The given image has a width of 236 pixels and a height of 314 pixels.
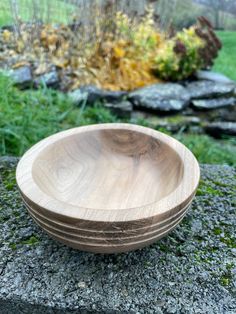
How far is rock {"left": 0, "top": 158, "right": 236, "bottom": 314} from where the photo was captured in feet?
2.62

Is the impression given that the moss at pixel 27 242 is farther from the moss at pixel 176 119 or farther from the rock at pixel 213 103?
the rock at pixel 213 103

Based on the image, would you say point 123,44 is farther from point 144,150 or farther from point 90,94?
point 144,150

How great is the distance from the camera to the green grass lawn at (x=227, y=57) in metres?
3.69

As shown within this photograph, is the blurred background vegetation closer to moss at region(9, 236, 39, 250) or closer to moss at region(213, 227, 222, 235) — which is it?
moss at region(9, 236, 39, 250)

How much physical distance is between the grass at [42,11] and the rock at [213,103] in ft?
4.04

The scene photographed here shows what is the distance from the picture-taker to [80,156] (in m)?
1.11

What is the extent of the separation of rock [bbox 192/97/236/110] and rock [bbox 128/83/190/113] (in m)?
0.10

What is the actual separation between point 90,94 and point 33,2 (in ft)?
2.40

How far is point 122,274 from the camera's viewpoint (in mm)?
866

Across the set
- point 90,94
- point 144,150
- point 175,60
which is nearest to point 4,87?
point 90,94

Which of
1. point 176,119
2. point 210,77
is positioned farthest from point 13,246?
point 210,77

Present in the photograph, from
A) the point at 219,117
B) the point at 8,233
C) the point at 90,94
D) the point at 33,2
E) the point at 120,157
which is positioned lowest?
the point at 219,117

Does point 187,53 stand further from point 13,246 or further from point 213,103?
point 13,246

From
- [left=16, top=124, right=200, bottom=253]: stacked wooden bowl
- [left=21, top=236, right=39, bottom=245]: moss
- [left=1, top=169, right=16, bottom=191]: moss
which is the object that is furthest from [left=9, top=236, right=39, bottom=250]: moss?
[left=1, top=169, right=16, bottom=191]: moss
